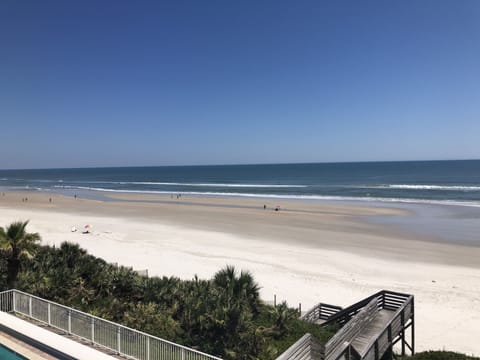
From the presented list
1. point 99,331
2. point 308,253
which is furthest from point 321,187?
point 99,331

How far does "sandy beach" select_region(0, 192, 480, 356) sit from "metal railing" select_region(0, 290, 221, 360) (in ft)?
29.2

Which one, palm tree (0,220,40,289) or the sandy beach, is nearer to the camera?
palm tree (0,220,40,289)

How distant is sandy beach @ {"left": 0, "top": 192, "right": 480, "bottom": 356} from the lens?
14492 mm

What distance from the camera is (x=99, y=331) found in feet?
24.5

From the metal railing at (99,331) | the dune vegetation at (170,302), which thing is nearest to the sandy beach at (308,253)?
the dune vegetation at (170,302)

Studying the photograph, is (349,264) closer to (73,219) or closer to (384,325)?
(384,325)

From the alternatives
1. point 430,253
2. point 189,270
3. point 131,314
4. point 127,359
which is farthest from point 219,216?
point 127,359

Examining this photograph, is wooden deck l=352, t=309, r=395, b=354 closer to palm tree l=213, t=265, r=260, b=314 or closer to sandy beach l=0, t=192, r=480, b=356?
sandy beach l=0, t=192, r=480, b=356

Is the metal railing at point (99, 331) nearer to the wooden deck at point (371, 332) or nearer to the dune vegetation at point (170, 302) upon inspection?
the dune vegetation at point (170, 302)

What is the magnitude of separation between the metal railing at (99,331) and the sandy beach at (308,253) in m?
8.89

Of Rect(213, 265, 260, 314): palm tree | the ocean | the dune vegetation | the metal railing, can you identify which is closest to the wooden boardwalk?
the dune vegetation

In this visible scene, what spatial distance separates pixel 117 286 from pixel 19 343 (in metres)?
4.70

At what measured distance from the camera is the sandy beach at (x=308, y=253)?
14492 mm

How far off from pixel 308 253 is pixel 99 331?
16.7m
